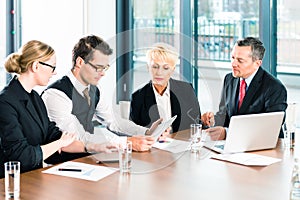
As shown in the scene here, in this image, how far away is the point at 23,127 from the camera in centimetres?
294

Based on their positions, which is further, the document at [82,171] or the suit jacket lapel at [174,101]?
the suit jacket lapel at [174,101]

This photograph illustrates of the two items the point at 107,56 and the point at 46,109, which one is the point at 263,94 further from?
the point at 46,109

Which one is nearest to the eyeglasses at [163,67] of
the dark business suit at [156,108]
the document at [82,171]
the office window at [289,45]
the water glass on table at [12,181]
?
the dark business suit at [156,108]

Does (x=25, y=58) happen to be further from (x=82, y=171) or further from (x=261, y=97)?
(x=261, y=97)

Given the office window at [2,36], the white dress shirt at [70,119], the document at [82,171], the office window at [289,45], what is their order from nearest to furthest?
the document at [82,171] → the white dress shirt at [70,119] → the office window at [289,45] → the office window at [2,36]

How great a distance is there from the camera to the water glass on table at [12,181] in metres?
2.24

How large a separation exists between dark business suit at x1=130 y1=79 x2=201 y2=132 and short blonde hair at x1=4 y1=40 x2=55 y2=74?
833 millimetres

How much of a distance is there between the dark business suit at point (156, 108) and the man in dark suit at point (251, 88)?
0.12 meters

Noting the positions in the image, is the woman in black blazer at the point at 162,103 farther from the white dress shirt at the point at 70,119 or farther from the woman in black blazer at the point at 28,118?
the woman in black blazer at the point at 28,118

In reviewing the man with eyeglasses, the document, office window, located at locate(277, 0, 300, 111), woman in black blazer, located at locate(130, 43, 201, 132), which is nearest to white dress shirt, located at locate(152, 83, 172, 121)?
woman in black blazer, located at locate(130, 43, 201, 132)

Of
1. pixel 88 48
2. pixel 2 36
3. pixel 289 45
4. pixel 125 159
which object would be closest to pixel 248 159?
pixel 125 159

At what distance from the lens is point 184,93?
12.6ft

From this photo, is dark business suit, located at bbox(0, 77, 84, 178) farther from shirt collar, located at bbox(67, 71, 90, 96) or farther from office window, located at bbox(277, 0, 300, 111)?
office window, located at bbox(277, 0, 300, 111)

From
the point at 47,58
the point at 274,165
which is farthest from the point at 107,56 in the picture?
the point at 274,165
